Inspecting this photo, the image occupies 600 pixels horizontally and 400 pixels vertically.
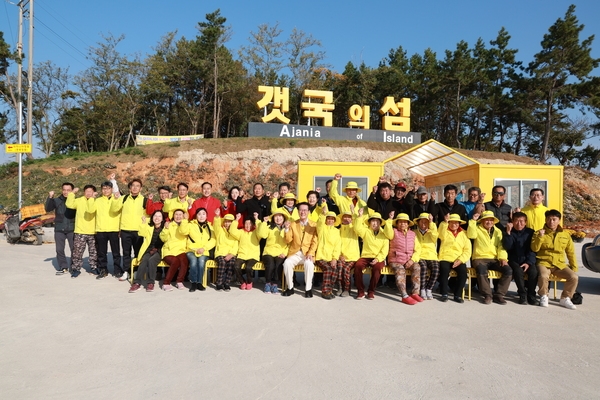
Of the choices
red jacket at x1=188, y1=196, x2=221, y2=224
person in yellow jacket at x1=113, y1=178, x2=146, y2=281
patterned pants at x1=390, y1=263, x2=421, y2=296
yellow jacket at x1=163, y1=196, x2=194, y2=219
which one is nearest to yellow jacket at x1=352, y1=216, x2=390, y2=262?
patterned pants at x1=390, y1=263, x2=421, y2=296

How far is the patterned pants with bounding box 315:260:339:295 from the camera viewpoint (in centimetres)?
571

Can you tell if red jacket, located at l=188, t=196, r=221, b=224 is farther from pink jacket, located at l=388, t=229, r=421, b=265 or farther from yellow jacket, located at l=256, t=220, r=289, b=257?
pink jacket, located at l=388, t=229, r=421, b=265

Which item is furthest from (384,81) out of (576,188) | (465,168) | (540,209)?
(540,209)

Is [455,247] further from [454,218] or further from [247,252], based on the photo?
[247,252]

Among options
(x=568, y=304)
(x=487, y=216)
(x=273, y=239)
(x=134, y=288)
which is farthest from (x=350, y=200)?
(x=134, y=288)

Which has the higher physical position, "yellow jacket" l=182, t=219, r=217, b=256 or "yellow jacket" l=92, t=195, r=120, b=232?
"yellow jacket" l=92, t=195, r=120, b=232

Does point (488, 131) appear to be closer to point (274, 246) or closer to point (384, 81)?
point (384, 81)

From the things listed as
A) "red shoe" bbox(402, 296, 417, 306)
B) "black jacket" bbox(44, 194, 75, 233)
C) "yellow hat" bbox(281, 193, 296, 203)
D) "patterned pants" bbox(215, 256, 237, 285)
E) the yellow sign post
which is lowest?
"red shoe" bbox(402, 296, 417, 306)

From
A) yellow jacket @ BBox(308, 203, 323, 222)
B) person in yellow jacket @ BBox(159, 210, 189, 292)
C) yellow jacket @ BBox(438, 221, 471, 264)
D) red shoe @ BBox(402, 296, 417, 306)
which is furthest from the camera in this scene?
yellow jacket @ BBox(308, 203, 323, 222)

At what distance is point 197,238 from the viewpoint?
6312 mm

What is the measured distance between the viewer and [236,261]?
6203 mm

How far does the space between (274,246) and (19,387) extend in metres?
3.85

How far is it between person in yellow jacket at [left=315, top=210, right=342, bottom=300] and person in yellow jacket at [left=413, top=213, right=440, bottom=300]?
126 cm

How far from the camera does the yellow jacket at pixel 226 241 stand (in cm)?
629
